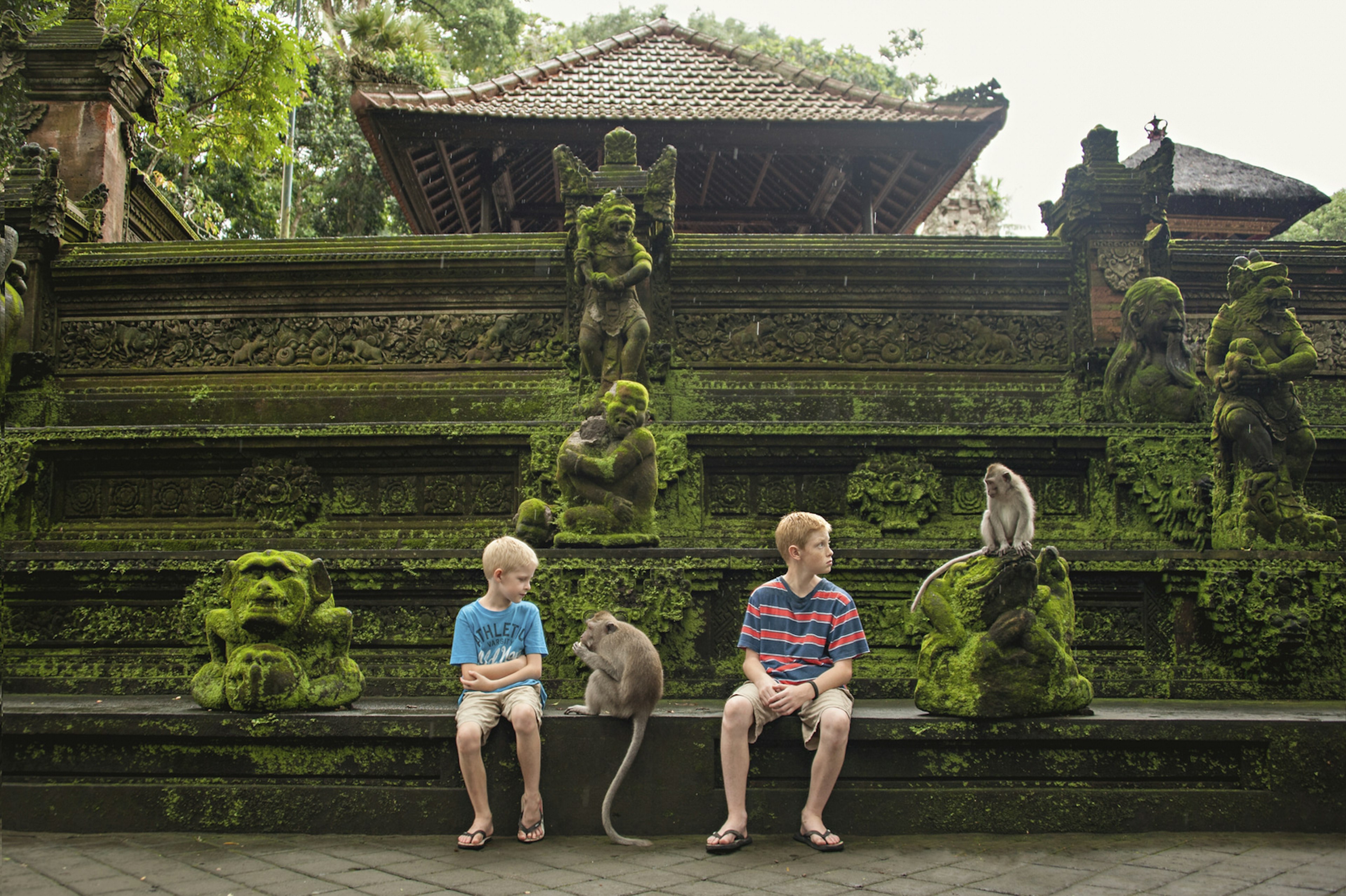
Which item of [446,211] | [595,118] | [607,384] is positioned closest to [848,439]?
[607,384]

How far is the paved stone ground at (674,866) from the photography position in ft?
10.2

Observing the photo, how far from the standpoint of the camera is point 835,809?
12.5 feet

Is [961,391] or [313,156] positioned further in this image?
[313,156]

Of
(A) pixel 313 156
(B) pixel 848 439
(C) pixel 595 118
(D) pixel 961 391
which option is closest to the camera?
(B) pixel 848 439

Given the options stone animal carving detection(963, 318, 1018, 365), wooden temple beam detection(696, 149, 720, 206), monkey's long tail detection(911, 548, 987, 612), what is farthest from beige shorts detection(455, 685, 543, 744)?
wooden temple beam detection(696, 149, 720, 206)

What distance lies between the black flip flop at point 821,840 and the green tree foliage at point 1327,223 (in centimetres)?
3593

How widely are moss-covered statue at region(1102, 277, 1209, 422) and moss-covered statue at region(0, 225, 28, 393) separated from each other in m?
8.26

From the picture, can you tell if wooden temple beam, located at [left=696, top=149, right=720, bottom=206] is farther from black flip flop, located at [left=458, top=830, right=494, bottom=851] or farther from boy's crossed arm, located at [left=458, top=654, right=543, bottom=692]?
black flip flop, located at [left=458, top=830, right=494, bottom=851]

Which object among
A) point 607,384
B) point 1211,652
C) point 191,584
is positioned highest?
point 607,384

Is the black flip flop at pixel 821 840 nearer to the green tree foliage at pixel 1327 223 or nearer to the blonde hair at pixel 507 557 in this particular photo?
the blonde hair at pixel 507 557

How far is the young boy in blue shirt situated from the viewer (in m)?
3.66

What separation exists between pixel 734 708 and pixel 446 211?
487 inches

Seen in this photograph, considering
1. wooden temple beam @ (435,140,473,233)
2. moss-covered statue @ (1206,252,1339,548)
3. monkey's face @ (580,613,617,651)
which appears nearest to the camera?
monkey's face @ (580,613,617,651)

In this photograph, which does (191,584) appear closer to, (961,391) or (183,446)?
(183,446)
